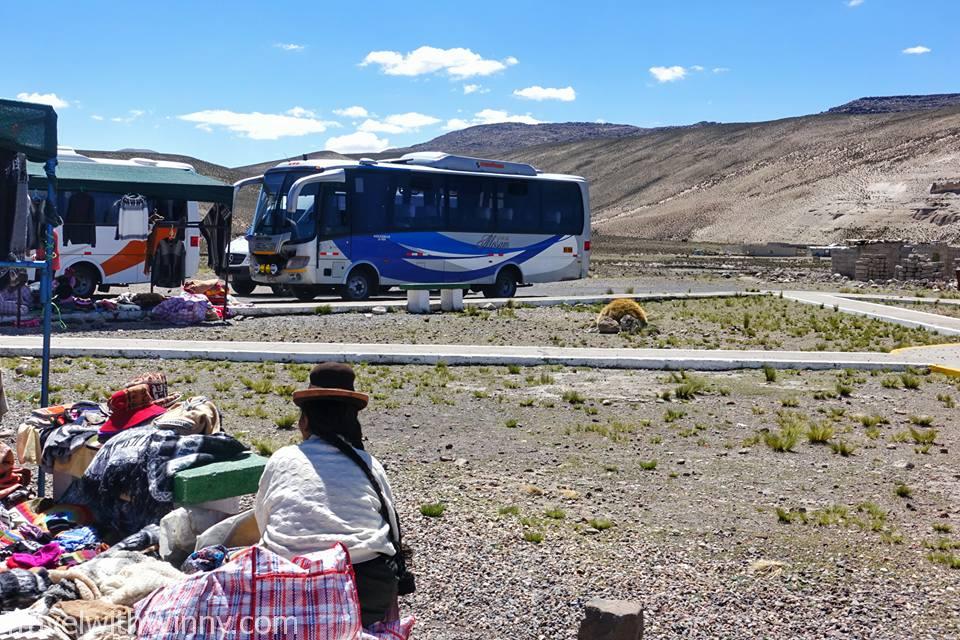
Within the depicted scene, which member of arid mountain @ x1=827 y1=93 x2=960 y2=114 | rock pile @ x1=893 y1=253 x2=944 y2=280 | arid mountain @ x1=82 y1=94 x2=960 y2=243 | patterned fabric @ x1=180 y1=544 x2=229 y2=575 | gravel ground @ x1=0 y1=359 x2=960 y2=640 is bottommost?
gravel ground @ x1=0 y1=359 x2=960 y2=640

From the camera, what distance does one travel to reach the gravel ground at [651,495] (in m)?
5.56

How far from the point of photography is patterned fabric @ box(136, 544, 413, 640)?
3.79 m

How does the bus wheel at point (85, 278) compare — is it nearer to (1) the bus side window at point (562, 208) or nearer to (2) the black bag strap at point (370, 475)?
(1) the bus side window at point (562, 208)

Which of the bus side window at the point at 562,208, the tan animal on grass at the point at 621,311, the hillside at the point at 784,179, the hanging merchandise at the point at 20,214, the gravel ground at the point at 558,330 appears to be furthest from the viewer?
the hillside at the point at 784,179

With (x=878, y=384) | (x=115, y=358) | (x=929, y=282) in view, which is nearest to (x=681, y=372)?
(x=878, y=384)

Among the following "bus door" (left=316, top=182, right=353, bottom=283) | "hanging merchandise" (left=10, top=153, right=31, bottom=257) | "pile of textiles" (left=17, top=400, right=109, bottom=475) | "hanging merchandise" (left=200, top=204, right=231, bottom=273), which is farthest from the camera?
"bus door" (left=316, top=182, right=353, bottom=283)

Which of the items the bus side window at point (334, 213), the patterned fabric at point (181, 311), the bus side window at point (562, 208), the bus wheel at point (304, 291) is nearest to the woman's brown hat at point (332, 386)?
the patterned fabric at point (181, 311)

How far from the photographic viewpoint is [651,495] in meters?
7.75

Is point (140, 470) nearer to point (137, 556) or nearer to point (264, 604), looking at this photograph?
point (137, 556)

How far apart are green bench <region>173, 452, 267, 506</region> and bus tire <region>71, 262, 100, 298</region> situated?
17837 mm

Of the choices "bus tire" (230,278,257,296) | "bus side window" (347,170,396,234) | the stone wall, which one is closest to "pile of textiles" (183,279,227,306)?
"bus side window" (347,170,396,234)

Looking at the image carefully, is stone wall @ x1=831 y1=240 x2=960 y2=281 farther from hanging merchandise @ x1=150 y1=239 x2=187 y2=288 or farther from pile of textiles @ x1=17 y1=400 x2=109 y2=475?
pile of textiles @ x1=17 y1=400 x2=109 y2=475

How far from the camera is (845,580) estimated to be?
600 cm

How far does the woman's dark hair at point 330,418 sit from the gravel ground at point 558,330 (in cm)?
1211
